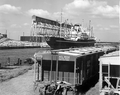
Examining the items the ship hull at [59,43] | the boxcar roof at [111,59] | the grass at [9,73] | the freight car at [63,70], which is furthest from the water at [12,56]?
the boxcar roof at [111,59]

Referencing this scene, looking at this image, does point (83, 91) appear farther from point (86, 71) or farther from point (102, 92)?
point (102, 92)

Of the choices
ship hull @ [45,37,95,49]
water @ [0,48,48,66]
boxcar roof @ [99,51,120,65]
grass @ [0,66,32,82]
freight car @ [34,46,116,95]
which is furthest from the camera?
ship hull @ [45,37,95,49]

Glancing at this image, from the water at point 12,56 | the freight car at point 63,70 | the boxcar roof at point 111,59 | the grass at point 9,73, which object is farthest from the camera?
the water at point 12,56

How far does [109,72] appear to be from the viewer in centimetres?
1100

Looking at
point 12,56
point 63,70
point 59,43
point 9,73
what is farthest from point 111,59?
point 12,56

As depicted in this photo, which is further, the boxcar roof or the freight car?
the freight car

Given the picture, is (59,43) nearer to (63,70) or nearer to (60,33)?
(60,33)

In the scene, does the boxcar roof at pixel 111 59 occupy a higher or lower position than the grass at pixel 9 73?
higher

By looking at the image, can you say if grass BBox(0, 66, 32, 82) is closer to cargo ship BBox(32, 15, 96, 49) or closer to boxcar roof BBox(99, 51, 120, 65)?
boxcar roof BBox(99, 51, 120, 65)

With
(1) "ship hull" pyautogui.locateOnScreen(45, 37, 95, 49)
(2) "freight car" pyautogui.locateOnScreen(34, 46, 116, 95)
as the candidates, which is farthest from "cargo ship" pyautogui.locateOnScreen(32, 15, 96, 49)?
(2) "freight car" pyautogui.locateOnScreen(34, 46, 116, 95)

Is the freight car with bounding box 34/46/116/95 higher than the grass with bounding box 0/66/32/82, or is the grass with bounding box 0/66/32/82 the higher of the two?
the freight car with bounding box 34/46/116/95

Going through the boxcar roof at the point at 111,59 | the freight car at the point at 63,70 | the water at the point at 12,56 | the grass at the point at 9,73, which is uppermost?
the boxcar roof at the point at 111,59

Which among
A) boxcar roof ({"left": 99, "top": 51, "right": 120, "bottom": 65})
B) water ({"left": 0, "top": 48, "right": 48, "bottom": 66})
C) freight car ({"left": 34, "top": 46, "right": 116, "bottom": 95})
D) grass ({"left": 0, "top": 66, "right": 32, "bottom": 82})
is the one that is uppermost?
boxcar roof ({"left": 99, "top": 51, "right": 120, "bottom": 65})

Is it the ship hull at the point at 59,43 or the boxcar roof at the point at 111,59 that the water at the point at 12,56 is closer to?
the ship hull at the point at 59,43
